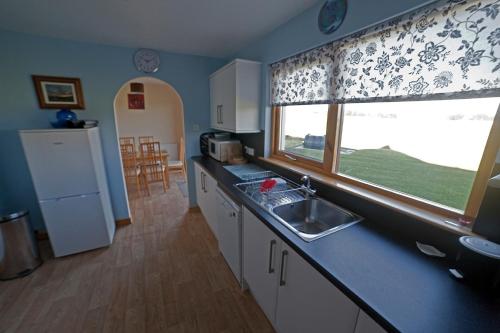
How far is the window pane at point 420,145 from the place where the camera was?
3.21 ft

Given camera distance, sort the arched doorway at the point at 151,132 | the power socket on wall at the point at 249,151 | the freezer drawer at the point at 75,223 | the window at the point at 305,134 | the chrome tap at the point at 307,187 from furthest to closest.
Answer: the arched doorway at the point at 151,132, the power socket on wall at the point at 249,151, the freezer drawer at the point at 75,223, the window at the point at 305,134, the chrome tap at the point at 307,187

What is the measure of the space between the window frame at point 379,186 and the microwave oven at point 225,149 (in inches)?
22.8

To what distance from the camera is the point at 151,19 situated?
1744 millimetres

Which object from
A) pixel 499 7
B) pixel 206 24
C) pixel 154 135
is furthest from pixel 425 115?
pixel 154 135

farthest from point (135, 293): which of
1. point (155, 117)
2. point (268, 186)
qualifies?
point (155, 117)

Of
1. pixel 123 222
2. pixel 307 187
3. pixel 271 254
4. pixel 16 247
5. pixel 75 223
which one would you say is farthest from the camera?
pixel 123 222

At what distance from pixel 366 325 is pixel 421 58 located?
1.21 m

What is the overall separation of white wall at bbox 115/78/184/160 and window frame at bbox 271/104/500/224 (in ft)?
12.2

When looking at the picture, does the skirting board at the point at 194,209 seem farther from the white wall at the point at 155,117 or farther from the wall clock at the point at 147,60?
the white wall at the point at 155,117

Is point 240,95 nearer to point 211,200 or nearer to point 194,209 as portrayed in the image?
point 211,200

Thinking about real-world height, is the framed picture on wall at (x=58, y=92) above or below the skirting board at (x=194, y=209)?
above

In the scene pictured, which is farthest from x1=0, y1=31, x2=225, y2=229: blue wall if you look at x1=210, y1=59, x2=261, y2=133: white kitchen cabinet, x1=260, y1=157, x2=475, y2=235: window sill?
x1=260, y1=157, x2=475, y2=235: window sill

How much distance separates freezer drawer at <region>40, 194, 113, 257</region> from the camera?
2.05m

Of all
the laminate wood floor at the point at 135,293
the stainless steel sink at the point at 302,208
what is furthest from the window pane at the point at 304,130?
the laminate wood floor at the point at 135,293
